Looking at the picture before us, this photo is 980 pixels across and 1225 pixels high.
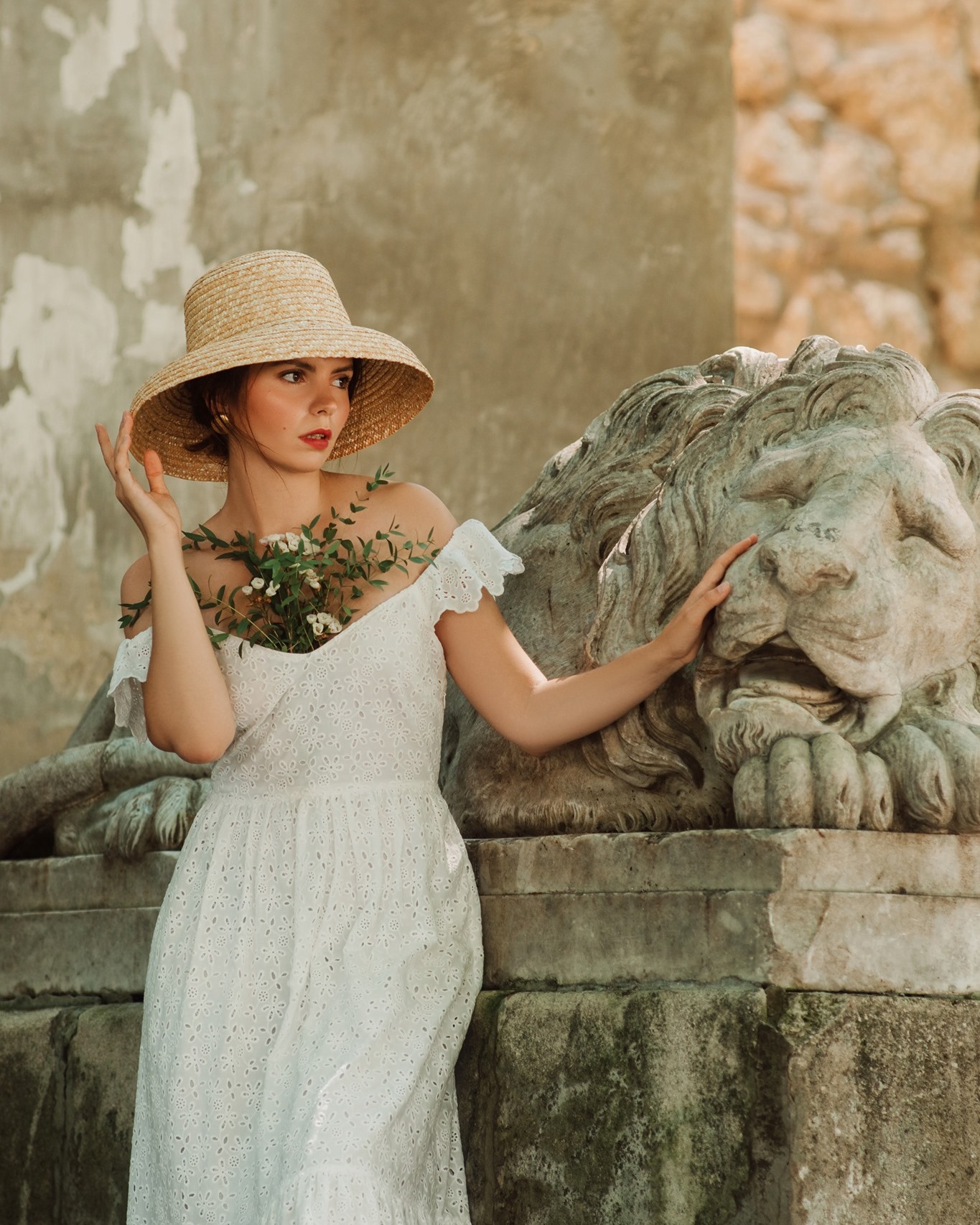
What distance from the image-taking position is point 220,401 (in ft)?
9.04

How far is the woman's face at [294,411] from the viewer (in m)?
2.67

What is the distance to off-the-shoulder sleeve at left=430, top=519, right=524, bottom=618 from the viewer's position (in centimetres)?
267

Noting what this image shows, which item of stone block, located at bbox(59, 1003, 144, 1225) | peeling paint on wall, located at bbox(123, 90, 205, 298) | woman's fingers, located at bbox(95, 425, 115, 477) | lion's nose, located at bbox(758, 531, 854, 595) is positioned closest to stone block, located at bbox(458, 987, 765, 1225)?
lion's nose, located at bbox(758, 531, 854, 595)

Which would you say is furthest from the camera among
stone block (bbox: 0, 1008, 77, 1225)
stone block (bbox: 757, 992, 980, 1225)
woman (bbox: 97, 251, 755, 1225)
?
stone block (bbox: 0, 1008, 77, 1225)

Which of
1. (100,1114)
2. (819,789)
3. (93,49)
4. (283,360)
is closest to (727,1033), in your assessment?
(819,789)

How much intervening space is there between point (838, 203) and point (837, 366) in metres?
5.12

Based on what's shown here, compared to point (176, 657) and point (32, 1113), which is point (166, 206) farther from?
point (176, 657)

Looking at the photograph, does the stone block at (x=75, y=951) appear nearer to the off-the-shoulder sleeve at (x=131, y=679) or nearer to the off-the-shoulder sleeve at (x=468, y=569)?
the off-the-shoulder sleeve at (x=131, y=679)

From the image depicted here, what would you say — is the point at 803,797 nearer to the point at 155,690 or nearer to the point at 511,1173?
the point at 511,1173

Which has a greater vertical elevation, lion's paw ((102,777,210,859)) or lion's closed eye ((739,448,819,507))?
lion's closed eye ((739,448,819,507))

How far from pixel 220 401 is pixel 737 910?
41.1 inches

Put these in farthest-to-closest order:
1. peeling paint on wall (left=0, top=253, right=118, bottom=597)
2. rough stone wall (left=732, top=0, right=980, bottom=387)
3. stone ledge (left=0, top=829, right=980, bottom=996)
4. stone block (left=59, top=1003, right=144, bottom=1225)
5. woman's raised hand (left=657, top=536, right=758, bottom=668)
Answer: rough stone wall (left=732, top=0, right=980, bottom=387) → peeling paint on wall (left=0, top=253, right=118, bottom=597) → stone block (left=59, top=1003, right=144, bottom=1225) → woman's raised hand (left=657, top=536, right=758, bottom=668) → stone ledge (left=0, top=829, right=980, bottom=996)

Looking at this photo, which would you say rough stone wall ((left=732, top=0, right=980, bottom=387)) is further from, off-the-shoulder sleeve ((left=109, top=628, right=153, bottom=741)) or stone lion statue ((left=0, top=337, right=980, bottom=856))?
off-the-shoulder sleeve ((left=109, top=628, right=153, bottom=741))

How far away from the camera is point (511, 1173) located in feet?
8.22
